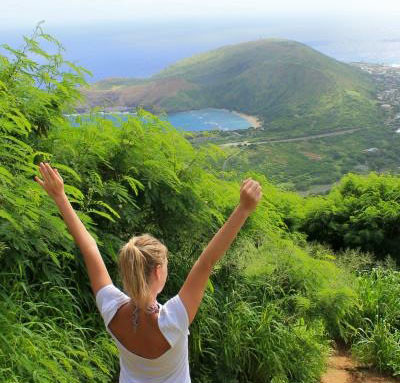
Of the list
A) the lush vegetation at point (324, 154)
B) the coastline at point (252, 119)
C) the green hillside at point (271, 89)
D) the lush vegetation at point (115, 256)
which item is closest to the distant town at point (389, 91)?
the green hillside at point (271, 89)

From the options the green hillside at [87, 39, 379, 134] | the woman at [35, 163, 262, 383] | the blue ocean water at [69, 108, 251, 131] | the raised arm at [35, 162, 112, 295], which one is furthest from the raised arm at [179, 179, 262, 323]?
the blue ocean water at [69, 108, 251, 131]

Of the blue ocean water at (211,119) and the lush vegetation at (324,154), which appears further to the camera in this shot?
the blue ocean water at (211,119)

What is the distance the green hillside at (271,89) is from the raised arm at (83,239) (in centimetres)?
8767

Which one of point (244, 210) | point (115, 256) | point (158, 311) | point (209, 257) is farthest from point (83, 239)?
point (115, 256)

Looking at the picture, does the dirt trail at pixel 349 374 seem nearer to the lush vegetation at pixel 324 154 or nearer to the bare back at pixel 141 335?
the bare back at pixel 141 335

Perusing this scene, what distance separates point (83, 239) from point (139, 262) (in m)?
0.54

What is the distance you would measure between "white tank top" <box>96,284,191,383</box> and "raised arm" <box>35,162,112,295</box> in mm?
166

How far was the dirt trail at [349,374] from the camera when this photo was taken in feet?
16.5

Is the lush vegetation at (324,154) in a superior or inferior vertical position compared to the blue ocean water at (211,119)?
superior

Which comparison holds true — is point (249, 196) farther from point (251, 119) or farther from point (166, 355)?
point (251, 119)

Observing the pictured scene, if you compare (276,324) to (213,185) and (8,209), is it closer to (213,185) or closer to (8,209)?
(213,185)

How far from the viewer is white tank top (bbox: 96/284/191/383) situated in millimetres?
1771

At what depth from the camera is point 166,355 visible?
70.3 inches

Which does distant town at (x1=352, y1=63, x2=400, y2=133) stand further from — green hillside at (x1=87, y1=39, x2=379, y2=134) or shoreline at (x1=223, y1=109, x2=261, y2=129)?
shoreline at (x1=223, y1=109, x2=261, y2=129)
